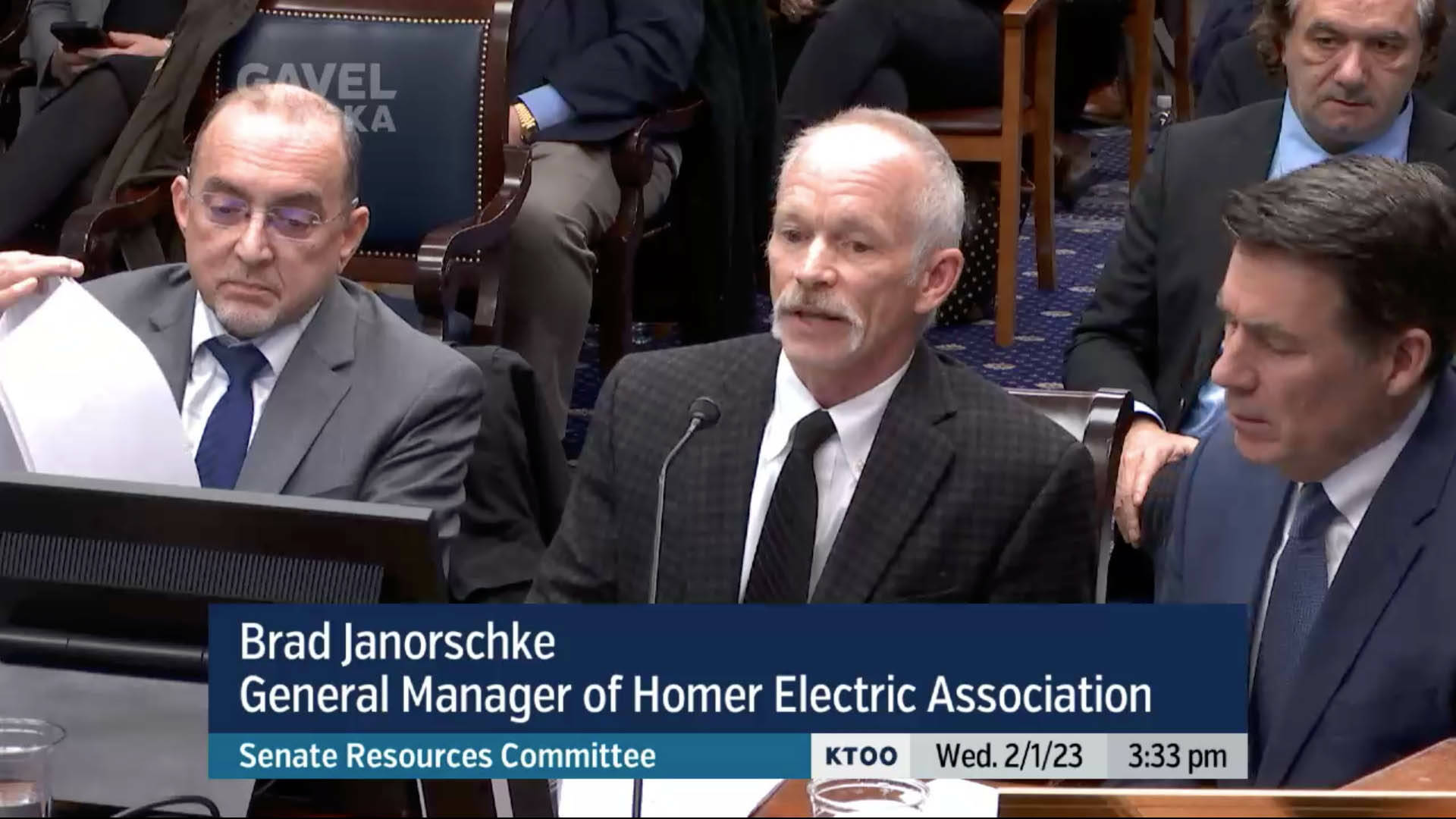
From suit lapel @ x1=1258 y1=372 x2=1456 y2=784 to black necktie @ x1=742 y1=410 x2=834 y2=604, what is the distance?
494mm

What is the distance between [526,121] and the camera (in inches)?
163

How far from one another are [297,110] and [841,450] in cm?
88

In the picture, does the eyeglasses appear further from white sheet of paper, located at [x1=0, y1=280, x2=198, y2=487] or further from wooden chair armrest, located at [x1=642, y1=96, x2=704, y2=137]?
wooden chair armrest, located at [x1=642, y1=96, x2=704, y2=137]

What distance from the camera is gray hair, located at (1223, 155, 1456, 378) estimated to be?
1.86 metres

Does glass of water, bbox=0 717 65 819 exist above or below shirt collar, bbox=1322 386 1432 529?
below

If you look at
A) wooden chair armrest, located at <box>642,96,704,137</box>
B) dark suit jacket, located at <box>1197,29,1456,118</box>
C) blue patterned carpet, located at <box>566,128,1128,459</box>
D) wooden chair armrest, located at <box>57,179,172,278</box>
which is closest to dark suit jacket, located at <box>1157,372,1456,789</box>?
dark suit jacket, located at <box>1197,29,1456,118</box>

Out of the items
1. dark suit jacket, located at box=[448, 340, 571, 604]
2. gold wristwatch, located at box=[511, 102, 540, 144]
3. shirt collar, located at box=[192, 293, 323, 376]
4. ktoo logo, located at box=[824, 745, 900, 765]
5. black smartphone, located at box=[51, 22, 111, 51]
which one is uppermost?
black smartphone, located at box=[51, 22, 111, 51]

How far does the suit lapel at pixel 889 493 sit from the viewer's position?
2.08 metres

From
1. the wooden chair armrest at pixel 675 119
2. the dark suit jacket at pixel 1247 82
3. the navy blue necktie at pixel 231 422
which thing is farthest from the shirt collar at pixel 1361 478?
the wooden chair armrest at pixel 675 119

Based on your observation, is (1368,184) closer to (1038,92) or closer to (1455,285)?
(1455,285)

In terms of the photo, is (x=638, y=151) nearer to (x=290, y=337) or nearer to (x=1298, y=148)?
(x=1298, y=148)

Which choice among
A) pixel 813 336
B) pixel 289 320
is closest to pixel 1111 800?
pixel 813 336

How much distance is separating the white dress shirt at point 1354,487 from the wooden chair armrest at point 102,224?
7.97 feet

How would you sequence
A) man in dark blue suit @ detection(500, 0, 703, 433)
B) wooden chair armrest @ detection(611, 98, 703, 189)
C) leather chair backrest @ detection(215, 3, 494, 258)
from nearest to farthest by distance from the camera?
leather chair backrest @ detection(215, 3, 494, 258) → man in dark blue suit @ detection(500, 0, 703, 433) → wooden chair armrest @ detection(611, 98, 703, 189)
